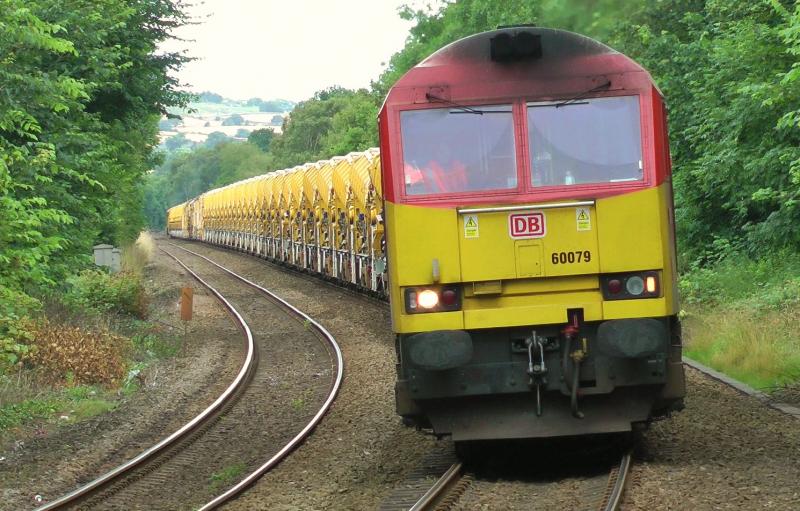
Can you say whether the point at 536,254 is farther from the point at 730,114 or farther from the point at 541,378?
the point at 730,114

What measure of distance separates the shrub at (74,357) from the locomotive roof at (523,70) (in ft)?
23.4

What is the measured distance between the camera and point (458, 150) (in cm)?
775

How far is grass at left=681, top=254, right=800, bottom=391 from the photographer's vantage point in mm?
11891

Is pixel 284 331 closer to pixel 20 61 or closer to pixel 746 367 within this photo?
pixel 20 61

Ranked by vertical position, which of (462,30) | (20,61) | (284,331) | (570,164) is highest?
(462,30)

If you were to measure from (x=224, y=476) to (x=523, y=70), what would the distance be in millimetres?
4015

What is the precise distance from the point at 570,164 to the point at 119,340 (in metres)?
10.4


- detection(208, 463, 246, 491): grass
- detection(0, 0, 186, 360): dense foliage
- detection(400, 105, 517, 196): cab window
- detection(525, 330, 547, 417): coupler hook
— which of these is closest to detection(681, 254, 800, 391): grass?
detection(525, 330, 547, 417): coupler hook

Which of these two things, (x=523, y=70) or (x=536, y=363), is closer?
(x=536, y=363)

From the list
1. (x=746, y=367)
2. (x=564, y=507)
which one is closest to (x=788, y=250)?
(x=746, y=367)

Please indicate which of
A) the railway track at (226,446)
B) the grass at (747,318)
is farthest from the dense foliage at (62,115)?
the grass at (747,318)

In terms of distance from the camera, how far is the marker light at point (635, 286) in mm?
7484

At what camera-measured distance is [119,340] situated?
53.7 ft

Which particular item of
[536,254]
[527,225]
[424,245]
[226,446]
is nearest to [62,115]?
[226,446]
